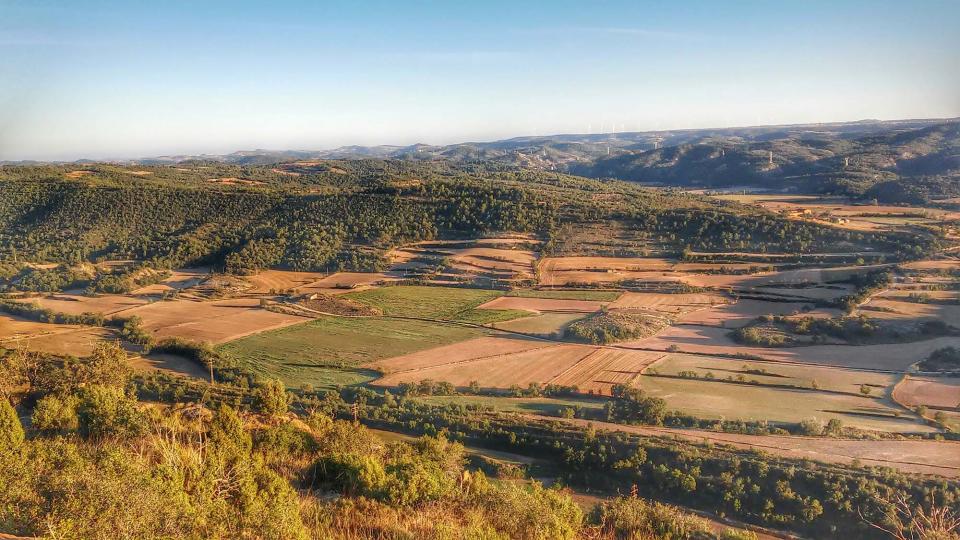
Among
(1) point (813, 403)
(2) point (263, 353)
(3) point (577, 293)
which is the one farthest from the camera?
(3) point (577, 293)

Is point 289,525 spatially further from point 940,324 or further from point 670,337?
point 940,324

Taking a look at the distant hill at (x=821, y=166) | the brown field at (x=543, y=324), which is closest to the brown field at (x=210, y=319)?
the brown field at (x=543, y=324)

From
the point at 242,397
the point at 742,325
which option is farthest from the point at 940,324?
the point at 242,397

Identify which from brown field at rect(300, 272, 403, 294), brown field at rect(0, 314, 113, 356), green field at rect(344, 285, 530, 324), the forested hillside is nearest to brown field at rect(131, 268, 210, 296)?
the forested hillside

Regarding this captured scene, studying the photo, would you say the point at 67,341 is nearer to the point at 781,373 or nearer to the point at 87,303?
the point at 87,303

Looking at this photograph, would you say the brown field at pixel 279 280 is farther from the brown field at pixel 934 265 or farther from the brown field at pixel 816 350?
the brown field at pixel 934 265

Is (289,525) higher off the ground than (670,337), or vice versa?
(289,525)

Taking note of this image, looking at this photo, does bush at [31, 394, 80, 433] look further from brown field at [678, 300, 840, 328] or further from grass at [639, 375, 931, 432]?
brown field at [678, 300, 840, 328]
